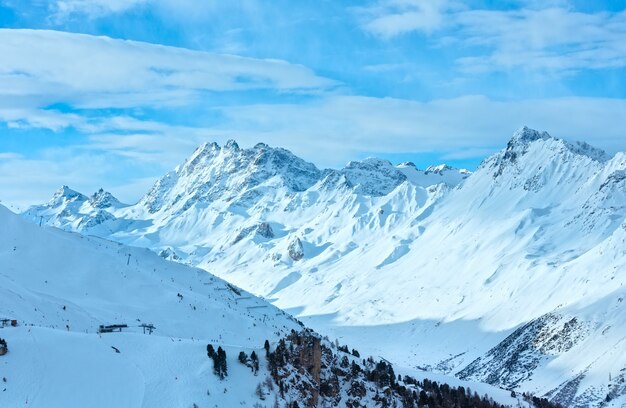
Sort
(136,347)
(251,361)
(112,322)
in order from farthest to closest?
(112,322), (251,361), (136,347)

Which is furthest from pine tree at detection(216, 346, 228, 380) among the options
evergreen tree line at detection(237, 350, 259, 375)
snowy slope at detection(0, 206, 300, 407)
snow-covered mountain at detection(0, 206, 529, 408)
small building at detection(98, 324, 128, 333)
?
small building at detection(98, 324, 128, 333)

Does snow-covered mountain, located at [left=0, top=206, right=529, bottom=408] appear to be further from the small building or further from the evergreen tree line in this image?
the small building

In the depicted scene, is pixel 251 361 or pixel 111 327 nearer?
pixel 251 361

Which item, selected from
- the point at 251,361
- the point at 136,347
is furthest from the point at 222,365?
the point at 136,347

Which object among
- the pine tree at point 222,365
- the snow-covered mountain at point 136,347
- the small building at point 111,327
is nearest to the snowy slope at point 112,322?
the snow-covered mountain at point 136,347

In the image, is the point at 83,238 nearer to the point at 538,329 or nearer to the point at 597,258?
the point at 538,329

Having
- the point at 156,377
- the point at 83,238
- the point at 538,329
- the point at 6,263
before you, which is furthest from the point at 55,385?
the point at 538,329

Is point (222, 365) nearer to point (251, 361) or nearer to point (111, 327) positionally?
point (251, 361)

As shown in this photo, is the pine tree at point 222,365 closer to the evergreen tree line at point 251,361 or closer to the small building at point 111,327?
the evergreen tree line at point 251,361

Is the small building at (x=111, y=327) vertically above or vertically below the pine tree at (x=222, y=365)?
above

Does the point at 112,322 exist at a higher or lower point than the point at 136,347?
higher

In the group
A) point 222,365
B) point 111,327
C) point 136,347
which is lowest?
point 222,365

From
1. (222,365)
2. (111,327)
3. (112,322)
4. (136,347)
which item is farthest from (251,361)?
(112,322)

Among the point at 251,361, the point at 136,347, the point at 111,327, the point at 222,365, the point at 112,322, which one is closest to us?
the point at 222,365
